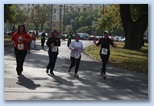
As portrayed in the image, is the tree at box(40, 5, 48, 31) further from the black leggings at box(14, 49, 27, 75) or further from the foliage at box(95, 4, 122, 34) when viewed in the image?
the foliage at box(95, 4, 122, 34)

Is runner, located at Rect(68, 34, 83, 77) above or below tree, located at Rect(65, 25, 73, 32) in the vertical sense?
below

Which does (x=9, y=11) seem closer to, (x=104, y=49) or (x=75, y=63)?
(x=75, y=63)

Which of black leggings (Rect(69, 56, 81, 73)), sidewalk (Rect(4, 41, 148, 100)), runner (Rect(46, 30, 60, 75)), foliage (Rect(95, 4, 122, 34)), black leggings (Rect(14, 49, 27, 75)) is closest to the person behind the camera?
sidewalk (Rect(4, 41, 148, 100))

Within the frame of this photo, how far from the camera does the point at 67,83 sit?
7.95 metres

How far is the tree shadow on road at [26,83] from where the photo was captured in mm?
7337

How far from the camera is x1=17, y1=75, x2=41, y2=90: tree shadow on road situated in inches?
289

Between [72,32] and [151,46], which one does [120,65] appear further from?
[151,46]

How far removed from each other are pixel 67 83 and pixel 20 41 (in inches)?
58.9

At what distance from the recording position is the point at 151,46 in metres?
7.18

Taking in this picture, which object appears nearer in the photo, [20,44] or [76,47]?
[20,44]

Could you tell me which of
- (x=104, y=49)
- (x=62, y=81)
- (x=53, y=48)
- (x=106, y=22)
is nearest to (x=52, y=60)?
(x=53, y=48)

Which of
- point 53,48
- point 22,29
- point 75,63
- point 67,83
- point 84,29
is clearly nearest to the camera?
point 67,83

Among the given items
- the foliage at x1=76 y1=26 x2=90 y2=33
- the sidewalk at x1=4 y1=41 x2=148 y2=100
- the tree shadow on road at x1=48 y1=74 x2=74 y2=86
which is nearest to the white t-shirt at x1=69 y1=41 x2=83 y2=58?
the sidewalk at x1=4 y1=41 x2=148 y2=100

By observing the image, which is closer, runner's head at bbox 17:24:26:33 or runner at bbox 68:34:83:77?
runner's head at bbox 17:24:26:33
